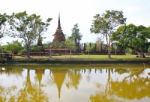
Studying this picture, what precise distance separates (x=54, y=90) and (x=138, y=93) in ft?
16.0

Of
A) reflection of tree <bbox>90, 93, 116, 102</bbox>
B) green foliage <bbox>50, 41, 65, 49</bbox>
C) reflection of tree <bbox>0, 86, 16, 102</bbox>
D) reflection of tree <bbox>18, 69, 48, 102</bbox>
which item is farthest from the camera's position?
green foliage <bbox>50, 41, 65, 49</bbox>

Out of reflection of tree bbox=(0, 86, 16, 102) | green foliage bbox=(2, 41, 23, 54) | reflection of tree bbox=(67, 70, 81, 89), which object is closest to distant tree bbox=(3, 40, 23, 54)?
green foliage bbox=(2, 41, 23, 54)

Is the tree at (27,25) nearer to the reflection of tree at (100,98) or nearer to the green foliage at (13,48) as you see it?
the green foliage at (13,48)

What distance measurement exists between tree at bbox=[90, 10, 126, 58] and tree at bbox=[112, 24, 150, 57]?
47.9 inches

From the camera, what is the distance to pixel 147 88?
71.0ft

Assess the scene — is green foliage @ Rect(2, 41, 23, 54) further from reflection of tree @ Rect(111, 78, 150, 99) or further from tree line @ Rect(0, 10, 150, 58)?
reflection of tree @ Rect(111, 78, 150, 99)

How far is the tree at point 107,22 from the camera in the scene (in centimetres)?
4784

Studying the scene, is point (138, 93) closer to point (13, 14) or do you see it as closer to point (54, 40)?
point (13, 14)

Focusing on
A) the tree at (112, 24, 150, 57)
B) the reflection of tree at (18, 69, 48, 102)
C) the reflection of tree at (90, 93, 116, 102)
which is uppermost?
the tree at (112, 24, 150, 57)

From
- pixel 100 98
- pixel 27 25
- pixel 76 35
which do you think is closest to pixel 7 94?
pixel 100 98

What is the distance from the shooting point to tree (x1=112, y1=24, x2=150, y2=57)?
48188mm

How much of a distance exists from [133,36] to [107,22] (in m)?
4.28

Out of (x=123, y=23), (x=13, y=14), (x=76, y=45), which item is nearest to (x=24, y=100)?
(x=13, y=14)

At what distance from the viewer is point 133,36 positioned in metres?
49.0
